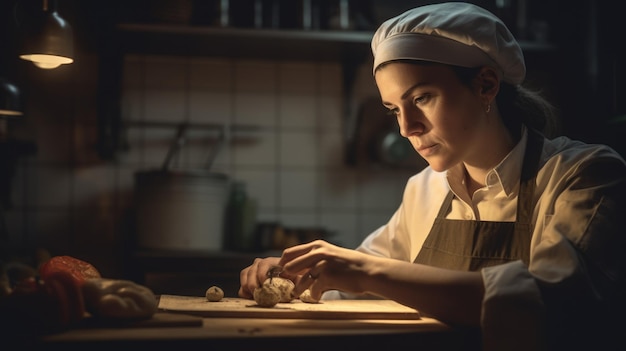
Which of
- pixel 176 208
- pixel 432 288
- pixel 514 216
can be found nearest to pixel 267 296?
pixel 432 288

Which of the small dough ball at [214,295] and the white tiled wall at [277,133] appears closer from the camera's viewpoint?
the small dough ball at [214,295]

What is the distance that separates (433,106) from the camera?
145 cm

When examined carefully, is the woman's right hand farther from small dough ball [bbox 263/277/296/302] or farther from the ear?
the ear

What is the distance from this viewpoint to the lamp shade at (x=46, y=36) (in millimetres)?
1600

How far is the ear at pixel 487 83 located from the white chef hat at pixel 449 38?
17 millimetres

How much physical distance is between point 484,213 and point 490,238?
146mm

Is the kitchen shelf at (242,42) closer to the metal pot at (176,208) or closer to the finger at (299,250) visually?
the metal pot at (176,208)

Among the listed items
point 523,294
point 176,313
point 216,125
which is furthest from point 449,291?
point 216,125

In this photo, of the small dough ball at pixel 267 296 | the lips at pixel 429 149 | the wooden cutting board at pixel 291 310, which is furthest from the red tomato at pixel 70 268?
the lips at pixel 429 149

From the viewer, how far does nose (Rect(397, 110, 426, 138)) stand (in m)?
1.45

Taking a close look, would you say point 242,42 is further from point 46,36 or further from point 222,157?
point 46,36

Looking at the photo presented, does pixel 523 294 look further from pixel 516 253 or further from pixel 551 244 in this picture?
pixel 516 253

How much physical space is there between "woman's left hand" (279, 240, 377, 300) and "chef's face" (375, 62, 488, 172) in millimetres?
347

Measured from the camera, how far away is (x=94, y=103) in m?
3.35
